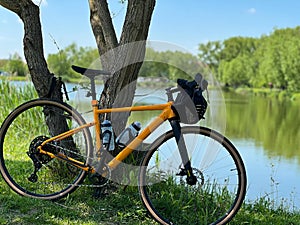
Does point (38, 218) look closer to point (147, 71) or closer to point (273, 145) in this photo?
point (147, 71)

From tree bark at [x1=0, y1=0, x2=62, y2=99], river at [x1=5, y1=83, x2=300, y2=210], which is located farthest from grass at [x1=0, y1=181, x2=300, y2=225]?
tree bark at [x1=0, y1=0, x2=62, y2=99]

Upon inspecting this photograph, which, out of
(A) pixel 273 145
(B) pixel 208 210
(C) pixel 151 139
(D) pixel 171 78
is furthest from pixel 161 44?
(A) pixel 273 145

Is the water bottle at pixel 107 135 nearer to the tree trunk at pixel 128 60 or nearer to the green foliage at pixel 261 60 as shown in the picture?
the tree trunk at pixel 128 60

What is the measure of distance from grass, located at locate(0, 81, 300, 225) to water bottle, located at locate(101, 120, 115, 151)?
1.50 feet

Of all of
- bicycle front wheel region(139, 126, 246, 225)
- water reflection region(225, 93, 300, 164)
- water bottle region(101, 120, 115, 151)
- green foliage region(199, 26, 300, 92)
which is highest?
green foliage region(199, 26, 300, 92)

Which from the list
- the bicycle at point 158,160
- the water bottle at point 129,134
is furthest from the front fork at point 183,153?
the water bottle at point 129,134

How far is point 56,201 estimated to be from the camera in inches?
136

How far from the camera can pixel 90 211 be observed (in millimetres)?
3318

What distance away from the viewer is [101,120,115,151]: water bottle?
335 cm

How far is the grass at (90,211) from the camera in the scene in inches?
124

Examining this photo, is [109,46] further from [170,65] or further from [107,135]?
[107,135]

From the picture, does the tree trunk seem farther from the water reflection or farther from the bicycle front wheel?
the water reflection

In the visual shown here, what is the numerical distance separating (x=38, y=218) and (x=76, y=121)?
2.60 feet

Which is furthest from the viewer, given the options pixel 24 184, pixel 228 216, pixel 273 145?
pixel 273 145
